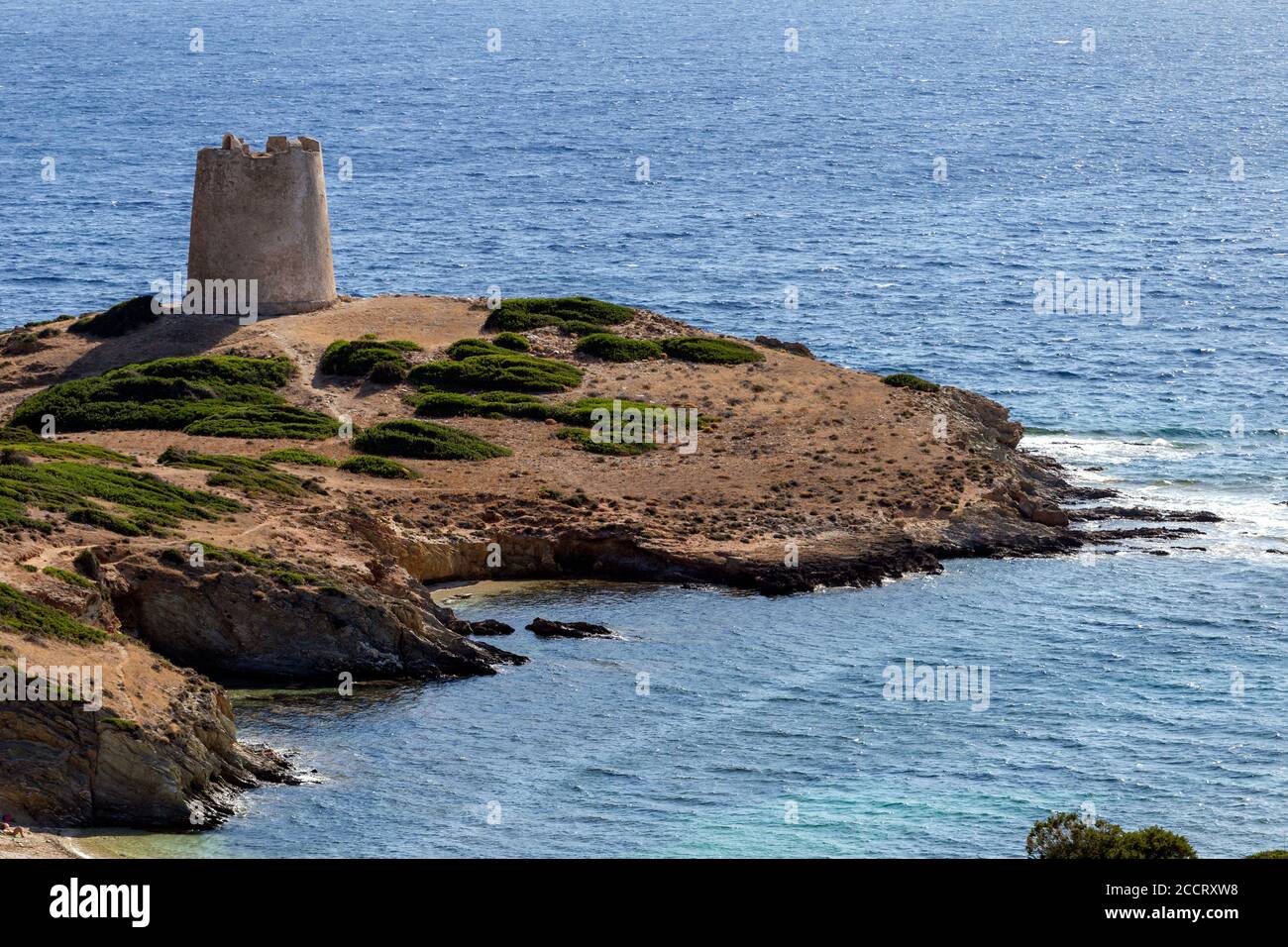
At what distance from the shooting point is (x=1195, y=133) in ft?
529

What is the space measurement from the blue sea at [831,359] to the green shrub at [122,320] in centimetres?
2435

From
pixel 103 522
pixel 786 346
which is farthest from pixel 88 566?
pixel 786 346

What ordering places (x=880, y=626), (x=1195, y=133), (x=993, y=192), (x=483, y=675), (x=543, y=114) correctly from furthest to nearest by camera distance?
(x=543, y=114) < (x=1195, y=133) < (x=993, y=192) < (x=880, y=626) < (x=483, y=675)

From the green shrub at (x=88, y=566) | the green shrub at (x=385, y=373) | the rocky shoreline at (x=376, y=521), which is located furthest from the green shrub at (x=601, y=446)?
the green shrub at (x=88, y=566)

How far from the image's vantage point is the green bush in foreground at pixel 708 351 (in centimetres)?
7488

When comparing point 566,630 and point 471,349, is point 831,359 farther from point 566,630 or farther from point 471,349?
point 566,630

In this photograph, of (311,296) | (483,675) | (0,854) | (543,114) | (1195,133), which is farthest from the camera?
(543,114)

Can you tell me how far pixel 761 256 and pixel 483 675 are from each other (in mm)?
71698

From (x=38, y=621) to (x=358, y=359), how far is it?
2948 cm

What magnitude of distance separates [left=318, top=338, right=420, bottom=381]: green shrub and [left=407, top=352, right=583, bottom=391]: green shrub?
0.91m

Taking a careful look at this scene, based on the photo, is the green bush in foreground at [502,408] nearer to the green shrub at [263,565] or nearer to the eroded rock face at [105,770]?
the green shrub at [263,565]
